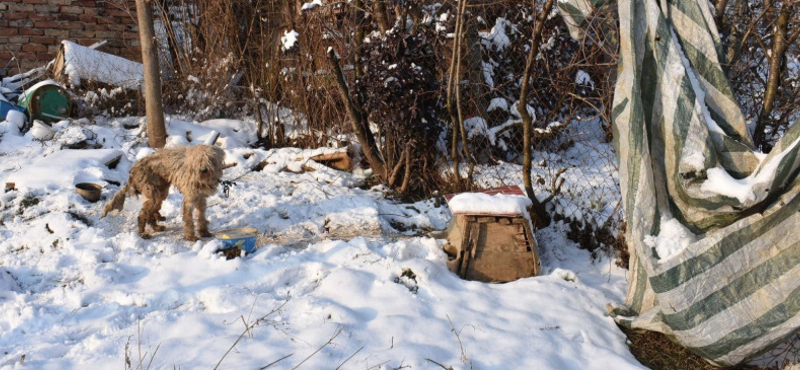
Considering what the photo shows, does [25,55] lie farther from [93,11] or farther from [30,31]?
[93,11]

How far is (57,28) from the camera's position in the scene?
952cm

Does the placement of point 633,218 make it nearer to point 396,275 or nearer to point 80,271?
point 396,275

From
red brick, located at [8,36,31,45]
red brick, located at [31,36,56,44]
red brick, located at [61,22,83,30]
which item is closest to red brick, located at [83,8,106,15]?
red brick, located at [61,22,83,30]

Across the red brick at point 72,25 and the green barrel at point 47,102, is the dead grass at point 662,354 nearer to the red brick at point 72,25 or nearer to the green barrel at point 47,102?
the green barrel at point 47,102

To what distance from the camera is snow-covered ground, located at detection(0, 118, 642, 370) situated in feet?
9.60

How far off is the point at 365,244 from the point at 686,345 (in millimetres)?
2210

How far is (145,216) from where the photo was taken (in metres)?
4.53

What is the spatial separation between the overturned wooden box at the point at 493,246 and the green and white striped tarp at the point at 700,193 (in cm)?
93

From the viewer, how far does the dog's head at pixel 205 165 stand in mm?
4262

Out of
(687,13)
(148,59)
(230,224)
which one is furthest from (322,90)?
(687,13)

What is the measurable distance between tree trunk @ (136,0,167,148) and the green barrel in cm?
166

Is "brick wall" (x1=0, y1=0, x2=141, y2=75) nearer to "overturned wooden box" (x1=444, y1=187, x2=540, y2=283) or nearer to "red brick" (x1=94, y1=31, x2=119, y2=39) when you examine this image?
"red brick" (x1=94, y1=31, x2=119, y2=39)

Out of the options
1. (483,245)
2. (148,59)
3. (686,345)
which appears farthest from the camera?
(148,59)

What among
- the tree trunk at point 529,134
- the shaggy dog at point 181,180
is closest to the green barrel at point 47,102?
the shaggy dog at point 181,180
